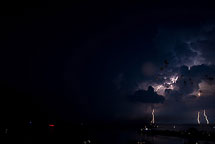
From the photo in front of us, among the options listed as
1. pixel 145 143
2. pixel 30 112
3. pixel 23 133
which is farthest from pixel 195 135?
pixel 23 133

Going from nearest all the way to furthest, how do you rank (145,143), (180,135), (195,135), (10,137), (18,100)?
(10,137), (18,100), (145,143), (195,135), (180,135)

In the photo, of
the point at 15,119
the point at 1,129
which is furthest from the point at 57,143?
the point at 15,119

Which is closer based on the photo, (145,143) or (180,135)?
(145,143)

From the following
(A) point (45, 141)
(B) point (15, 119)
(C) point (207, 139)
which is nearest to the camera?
(A) point (45, 141)

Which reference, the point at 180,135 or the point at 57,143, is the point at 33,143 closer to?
the point at 57,143

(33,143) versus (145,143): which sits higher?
(33,143)

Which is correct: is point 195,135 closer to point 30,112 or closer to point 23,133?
point 30,112

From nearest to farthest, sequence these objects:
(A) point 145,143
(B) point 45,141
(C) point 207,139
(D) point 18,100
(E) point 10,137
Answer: (E) point 10,137
(B) point 45,141
(D) point 18,100
(A) point 145,143
(C) point 207,139

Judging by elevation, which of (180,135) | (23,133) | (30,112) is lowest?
(180,135)

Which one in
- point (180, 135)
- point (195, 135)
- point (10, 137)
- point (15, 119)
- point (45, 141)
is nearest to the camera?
point (10, 137)
